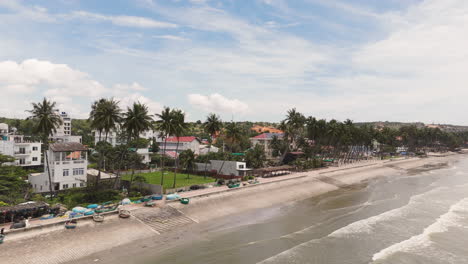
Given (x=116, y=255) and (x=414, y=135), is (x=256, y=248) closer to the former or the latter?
(x=116, y=255)

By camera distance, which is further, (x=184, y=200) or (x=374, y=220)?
(x=184, y=200)

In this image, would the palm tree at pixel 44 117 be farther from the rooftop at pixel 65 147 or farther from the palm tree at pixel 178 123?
the palm tree at pixel 178 123

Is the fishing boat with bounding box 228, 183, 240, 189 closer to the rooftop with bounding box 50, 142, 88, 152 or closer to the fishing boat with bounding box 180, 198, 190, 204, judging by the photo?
the fishing boat with bounding box 180, 198, 190, 204

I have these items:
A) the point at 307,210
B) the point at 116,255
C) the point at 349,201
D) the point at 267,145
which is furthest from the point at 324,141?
the point at 116,255

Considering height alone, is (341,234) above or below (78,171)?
below

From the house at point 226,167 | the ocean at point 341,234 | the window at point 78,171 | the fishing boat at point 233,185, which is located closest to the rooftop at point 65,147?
the window at point 78,171

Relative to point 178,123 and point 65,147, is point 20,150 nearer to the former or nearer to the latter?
point 65,147

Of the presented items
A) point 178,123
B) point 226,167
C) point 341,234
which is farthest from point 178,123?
point 341,234

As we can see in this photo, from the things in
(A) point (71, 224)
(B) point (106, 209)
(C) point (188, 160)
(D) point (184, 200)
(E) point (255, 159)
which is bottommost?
(A) point (71, 224)

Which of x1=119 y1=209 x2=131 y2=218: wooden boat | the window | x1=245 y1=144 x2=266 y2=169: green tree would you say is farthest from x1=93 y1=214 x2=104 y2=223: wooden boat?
x1=245 y1=144 x2=266 y2=169: green tree
